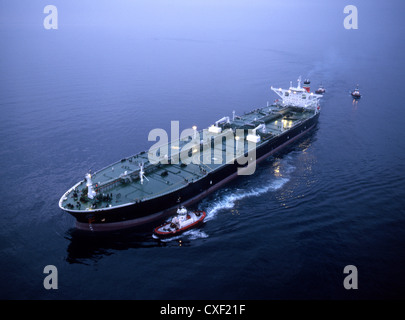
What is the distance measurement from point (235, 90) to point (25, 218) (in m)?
90.2

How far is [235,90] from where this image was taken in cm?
11356

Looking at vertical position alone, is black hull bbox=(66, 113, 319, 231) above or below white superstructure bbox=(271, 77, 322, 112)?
below

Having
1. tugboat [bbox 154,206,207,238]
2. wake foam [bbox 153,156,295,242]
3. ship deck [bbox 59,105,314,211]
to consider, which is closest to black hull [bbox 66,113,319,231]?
ship deck [bbox 59,105,314,211]

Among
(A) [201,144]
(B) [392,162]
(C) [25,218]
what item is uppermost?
(A) [201,144]

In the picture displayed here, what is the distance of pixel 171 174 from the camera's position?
4762 cm

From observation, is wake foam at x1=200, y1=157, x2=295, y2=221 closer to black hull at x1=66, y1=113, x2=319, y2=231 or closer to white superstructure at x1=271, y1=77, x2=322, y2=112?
black hull at x1=66, y1=113, x2=319, y2=231

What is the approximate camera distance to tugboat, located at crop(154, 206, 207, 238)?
128 feet

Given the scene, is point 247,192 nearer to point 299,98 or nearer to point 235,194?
point 235,194

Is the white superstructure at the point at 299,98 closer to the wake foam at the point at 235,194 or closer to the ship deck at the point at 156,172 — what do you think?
the ship deck at the point at 156,172

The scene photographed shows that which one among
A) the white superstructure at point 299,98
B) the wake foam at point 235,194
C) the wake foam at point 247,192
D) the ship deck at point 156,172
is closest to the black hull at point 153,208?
the ship deck at point 156,172

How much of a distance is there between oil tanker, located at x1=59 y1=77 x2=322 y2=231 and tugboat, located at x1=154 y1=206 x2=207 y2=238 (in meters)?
3.13

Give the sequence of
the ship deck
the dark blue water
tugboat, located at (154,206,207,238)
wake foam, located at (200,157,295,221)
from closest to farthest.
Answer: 1. the dark blue water
2. tugboat, located at (154,206,207,238)
3. the ship deck
4. wake foam, located at (200,157,295,221)
